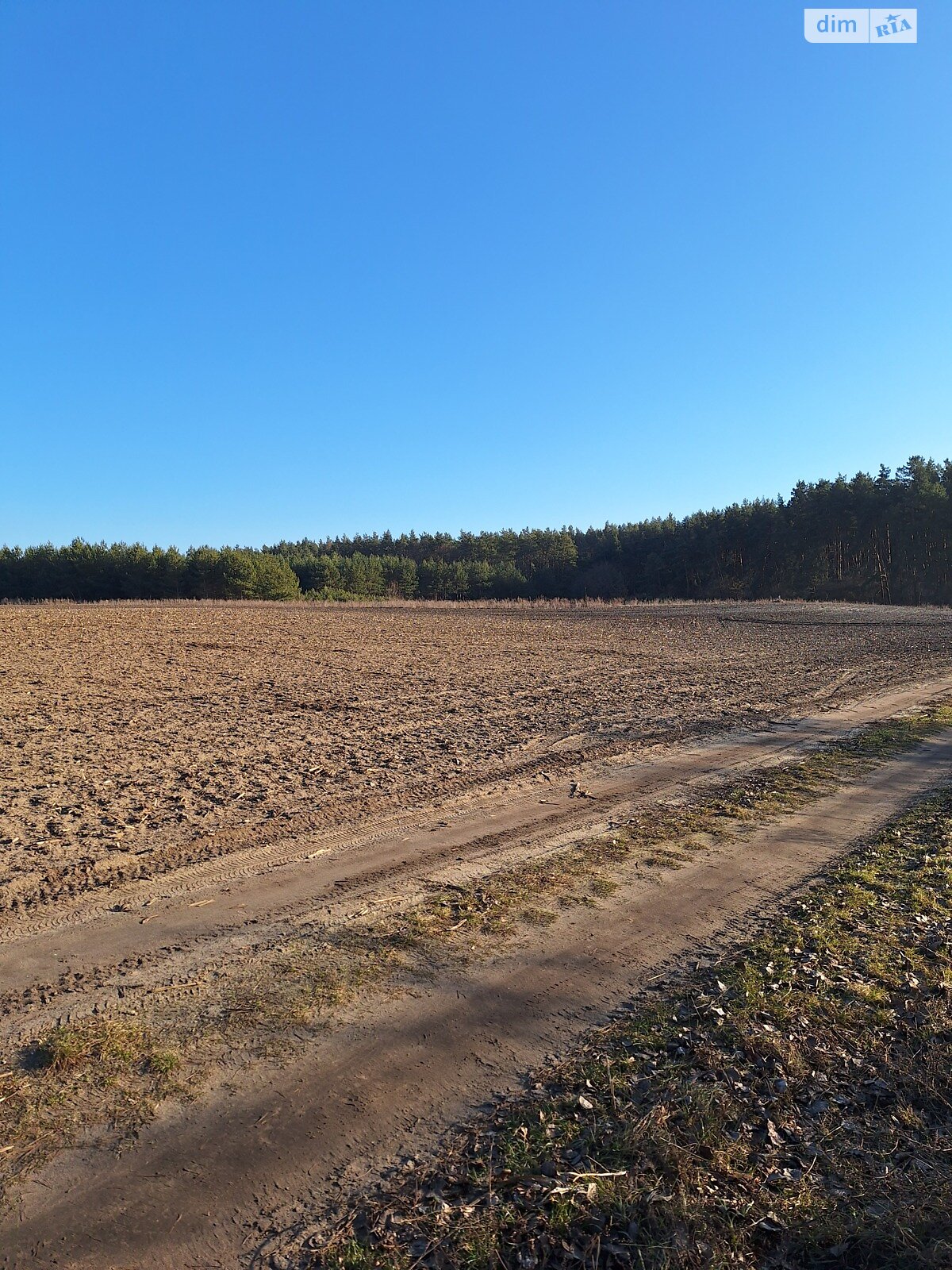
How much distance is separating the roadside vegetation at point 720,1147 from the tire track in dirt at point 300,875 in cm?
268

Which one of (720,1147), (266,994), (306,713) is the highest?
(306,713)

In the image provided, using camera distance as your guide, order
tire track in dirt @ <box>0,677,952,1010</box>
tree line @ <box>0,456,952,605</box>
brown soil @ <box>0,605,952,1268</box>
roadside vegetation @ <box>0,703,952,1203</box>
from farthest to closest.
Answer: tree line @ <box>0,456,952,605</box> < tire track in dirt @ <box>0,677,952,1010</box> < roadside vegetation @ <box>0,703,952,1203</box> < brown soil @ <box>0,605,952,1268</box>

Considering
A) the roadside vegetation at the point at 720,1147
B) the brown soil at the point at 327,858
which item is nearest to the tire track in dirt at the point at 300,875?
the brown soil at the point at 327,858

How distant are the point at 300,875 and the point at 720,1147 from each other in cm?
433

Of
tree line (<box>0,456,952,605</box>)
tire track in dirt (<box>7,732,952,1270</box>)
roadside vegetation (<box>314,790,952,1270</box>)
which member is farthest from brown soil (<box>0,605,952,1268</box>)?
Answer: tree line (<box>0,456,952,605</box>)

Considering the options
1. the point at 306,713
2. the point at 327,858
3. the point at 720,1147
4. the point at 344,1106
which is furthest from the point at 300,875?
the point at 306,713

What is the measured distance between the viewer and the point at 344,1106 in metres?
3.69

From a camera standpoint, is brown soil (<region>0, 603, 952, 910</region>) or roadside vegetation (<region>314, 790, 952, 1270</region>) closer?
roadside vegetation (<region>314, 790, 952, 1270</region>)

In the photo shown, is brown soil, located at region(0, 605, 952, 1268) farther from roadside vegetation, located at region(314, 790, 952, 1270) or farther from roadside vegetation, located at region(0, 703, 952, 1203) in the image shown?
roadside vegetation, located at region(314, 790, 952, 1270)

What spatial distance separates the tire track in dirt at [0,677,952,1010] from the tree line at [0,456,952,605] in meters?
70.7

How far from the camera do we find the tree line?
236ft

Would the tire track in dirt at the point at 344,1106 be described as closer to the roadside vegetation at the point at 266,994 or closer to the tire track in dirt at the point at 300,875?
the roadside vegetation at the point at 266,994

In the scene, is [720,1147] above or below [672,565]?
below

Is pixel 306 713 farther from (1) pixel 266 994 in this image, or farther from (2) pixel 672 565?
(2) pixel 672 565
